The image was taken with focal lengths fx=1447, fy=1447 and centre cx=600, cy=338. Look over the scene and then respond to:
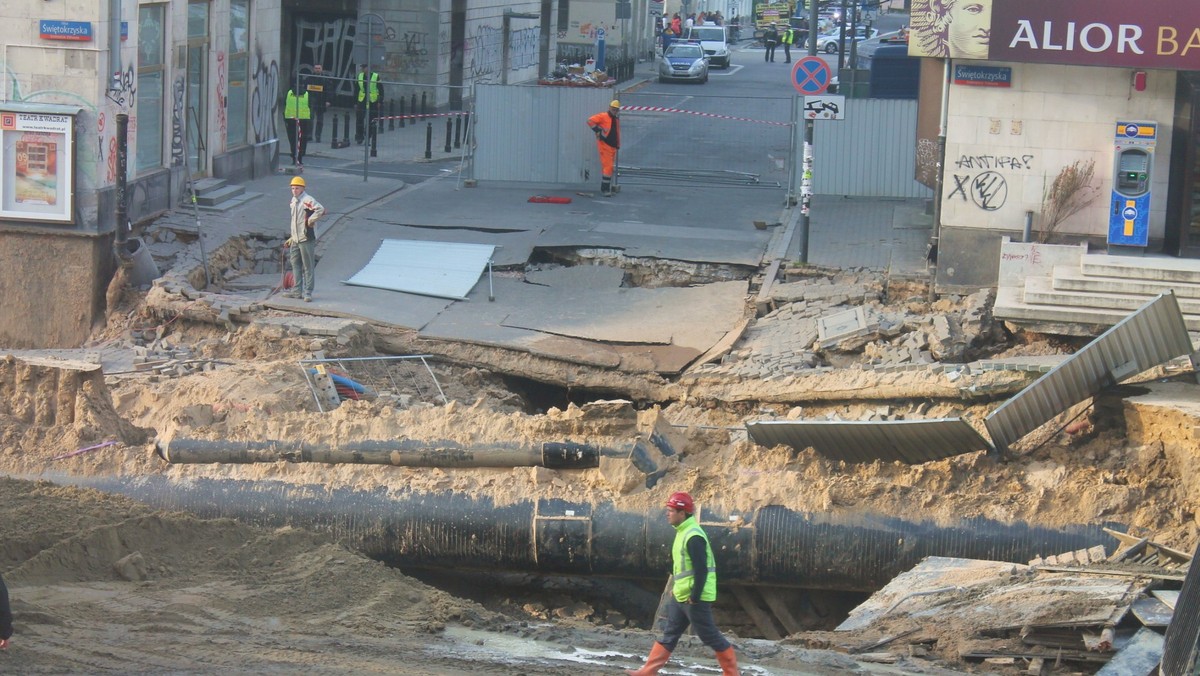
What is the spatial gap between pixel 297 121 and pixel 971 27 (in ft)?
41.8

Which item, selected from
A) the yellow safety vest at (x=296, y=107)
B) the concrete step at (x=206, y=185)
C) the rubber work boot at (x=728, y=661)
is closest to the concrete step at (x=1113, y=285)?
the rubber work boot at (x=728, y=661)

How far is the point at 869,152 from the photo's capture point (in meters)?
→ 22.4

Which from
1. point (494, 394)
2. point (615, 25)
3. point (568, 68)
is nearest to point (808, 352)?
point (494, 394)

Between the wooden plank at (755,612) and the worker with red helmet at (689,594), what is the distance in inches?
114

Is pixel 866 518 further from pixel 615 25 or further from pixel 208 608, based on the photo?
pixel 615 25

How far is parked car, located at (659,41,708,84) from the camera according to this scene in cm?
4384

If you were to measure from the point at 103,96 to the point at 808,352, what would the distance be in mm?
8953

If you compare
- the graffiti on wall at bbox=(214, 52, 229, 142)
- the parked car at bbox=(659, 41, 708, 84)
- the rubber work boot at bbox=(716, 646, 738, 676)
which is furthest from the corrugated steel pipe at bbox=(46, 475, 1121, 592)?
the parked car at bbox=(659, 41, 708, 84)

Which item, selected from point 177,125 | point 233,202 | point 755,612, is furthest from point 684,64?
point 755,612

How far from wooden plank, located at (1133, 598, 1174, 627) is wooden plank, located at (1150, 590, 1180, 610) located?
23mm

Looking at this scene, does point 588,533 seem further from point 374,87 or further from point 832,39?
point 832,39

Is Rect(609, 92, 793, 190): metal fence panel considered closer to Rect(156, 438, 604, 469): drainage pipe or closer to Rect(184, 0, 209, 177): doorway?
Rect(184, 0, 209, 177): doorway

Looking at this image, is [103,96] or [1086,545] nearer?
[1086,545]

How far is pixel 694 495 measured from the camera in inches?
458
